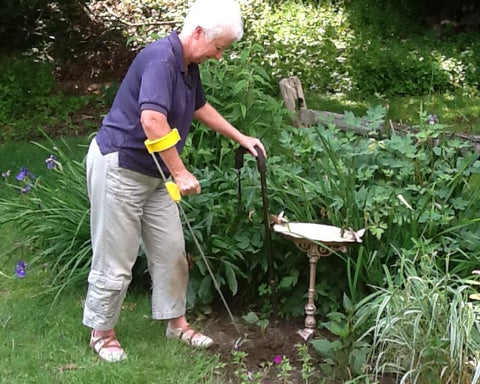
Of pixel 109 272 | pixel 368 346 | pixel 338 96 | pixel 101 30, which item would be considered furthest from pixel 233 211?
pixel 101 30

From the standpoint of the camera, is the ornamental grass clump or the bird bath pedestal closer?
the bird bath pedestal

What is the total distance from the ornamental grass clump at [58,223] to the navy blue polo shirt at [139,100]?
3.63 ft

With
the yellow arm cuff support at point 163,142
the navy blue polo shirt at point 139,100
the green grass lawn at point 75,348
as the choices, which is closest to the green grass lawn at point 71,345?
the green grass lawn at point 75,348

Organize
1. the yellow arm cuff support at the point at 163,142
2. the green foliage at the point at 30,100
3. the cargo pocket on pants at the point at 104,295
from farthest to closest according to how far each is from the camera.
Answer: the green foliage at the point at 30,100
the cargo pocket on pants at the point at 104,295
the yellow arm cuff support at the point at 163,142

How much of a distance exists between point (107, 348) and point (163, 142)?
1.14 meters

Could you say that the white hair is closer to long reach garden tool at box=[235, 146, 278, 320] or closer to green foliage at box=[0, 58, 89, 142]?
long reach garden tool at box=[235, 146, 278, 320]

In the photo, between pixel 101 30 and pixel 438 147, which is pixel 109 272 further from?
pixel 101 30

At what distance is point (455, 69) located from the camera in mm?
10297

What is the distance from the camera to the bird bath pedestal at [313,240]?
3443 millimetres

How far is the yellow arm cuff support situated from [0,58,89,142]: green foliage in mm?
5820

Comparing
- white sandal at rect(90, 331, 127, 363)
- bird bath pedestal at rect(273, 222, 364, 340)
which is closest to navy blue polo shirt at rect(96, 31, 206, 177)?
bird bath pedestal at rect(273, 222, 364, 340)

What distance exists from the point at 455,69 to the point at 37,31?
5.90m

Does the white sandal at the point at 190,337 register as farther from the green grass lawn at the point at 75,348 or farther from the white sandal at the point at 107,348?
the white sandal at the point at 107,348

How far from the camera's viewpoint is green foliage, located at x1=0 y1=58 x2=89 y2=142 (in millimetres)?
8648
